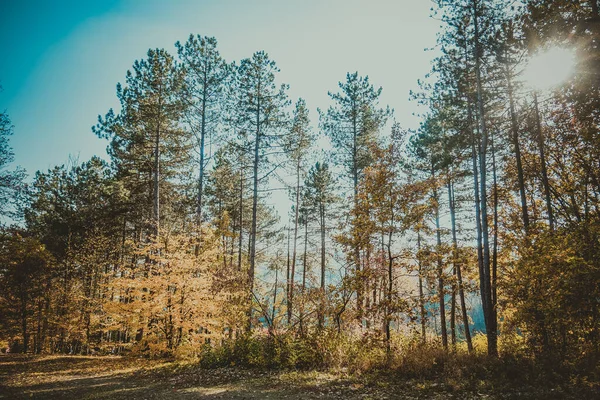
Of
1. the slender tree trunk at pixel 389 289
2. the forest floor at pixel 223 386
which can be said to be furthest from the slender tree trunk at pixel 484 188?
the forest floor at pixel 223 386

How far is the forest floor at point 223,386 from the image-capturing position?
6.34m

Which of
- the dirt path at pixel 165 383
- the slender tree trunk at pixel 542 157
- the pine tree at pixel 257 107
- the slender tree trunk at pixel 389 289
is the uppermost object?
the pine tree at pixel 257 107

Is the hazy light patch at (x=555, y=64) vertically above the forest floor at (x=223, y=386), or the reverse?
the hazy light patch at (x=555, y=64)

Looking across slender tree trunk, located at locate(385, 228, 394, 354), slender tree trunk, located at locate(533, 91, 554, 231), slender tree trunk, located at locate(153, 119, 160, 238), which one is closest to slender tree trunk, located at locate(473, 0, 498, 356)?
slender tree trunk, located at locate(533, 91, 554, 231)

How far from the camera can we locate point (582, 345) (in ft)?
23.0

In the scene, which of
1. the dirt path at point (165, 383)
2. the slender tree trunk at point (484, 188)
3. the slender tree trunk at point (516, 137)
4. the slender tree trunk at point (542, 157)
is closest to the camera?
the dirt path at point (165, 383)

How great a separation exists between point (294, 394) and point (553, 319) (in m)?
6.45

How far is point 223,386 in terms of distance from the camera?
317 inches

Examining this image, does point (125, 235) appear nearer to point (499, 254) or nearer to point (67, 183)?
point (67, 183)

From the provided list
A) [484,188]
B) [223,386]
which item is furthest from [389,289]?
[484,188]

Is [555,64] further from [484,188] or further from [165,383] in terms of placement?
[165,383]

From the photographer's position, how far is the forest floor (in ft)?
20.8

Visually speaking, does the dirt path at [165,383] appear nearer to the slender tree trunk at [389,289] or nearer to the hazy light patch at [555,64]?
the slender tree trunk at [389,289]

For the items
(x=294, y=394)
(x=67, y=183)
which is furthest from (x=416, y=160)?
(x=67, y=183)
